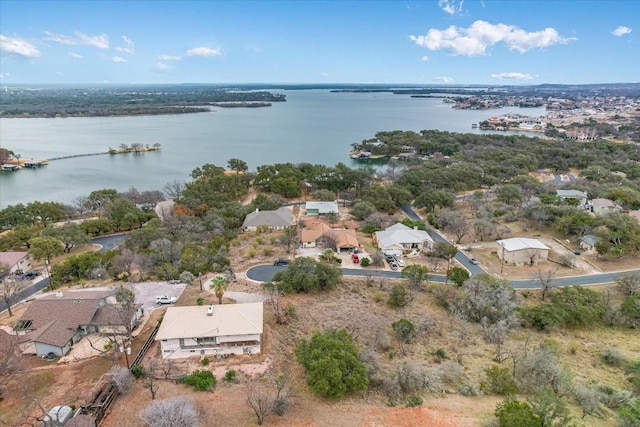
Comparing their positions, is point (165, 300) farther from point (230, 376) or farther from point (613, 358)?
point (613, 358)

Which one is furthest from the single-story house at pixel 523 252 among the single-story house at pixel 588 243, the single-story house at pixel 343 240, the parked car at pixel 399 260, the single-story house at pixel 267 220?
the single-story house at pixel 267 220

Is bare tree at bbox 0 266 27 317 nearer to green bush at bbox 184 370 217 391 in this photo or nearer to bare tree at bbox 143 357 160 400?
bare tree at bbox 143 357 160 400

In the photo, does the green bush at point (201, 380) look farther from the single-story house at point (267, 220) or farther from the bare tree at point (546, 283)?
the single-story house at point (267, 220)

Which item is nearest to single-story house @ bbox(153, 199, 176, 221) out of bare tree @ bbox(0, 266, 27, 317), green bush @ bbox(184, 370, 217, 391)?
bare tree @ bbox(0, 266, 27, 317)

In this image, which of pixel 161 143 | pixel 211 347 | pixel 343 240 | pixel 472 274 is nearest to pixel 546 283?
pixel 472 274

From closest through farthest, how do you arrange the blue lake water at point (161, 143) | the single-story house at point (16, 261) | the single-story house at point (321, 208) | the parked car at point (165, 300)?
the parked car at point (165, 300), the single-story house at point (16, 261), the single-story house at point (321, 208), the blue lake water at point (161, 143)

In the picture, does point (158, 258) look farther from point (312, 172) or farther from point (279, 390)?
point (312, 172)
